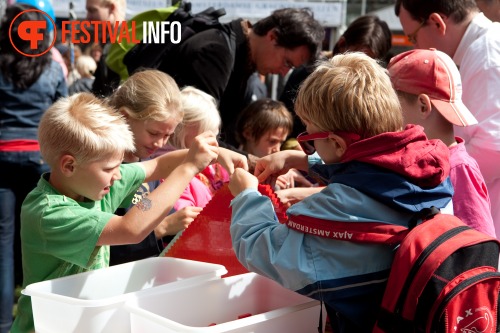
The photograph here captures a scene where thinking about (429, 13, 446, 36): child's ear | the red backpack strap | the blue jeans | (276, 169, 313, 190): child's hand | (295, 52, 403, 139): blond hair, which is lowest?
the blue jeans

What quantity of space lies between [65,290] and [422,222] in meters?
0.93

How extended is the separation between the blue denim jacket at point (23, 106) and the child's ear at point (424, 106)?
2.54 metres

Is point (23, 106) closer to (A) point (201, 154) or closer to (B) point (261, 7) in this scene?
(A) point (201, 154)

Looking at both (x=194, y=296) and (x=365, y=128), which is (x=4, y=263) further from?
(x=365, y=128)

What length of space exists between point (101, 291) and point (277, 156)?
71 centimetres

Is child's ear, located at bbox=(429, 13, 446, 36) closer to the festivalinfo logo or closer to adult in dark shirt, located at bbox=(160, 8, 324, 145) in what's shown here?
adult in dark shirt, located at bbox=(160, 8, 324, 145)

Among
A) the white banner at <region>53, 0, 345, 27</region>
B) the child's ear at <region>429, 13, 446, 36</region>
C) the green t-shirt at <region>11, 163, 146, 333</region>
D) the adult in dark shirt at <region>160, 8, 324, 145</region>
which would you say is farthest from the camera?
the white banner at <region>53, 0, 345, 27</region>

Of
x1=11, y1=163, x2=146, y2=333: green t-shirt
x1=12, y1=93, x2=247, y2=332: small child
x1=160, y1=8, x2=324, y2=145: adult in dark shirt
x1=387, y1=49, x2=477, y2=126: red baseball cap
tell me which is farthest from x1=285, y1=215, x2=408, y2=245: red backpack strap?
x1=160, y1=8, x2=324, y2=145: adult in dark shirt

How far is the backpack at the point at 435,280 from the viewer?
150 centimetres

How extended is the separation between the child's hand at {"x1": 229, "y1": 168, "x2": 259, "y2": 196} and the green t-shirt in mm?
379

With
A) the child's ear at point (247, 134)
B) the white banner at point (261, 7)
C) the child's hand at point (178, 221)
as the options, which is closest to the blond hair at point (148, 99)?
the child's hand at point (178, 221)

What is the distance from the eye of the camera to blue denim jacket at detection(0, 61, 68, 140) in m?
4.02

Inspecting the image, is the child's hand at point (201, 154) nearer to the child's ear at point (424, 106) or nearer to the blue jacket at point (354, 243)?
the blue jacket at point (354, 243)

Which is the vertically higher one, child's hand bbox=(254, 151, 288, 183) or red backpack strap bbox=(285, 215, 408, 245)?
red backpack strap bbox=(285, 215, 408, 245)
